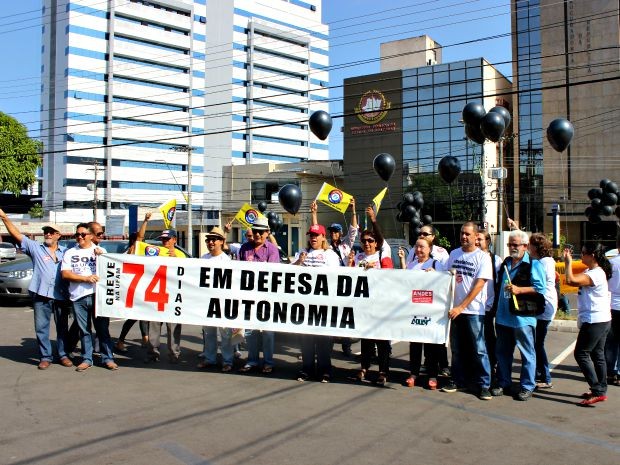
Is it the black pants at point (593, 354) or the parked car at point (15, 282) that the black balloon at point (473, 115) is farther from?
the parked car at point (15, 282)

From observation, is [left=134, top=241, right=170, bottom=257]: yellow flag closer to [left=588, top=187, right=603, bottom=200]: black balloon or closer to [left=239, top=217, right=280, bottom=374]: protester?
[left=239, top=217, right=280, bottom=374]: protester

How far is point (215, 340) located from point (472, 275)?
3444 mm

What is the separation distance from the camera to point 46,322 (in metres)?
7.43

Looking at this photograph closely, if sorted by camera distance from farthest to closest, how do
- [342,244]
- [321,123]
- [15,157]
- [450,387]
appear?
[15,157] → [321,123] → [342,244] → [450,387]

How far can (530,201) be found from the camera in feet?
163

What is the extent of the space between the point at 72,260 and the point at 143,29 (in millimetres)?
81621

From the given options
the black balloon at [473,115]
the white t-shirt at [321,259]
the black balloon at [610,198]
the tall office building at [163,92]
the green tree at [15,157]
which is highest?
the tall office building at [163,92]

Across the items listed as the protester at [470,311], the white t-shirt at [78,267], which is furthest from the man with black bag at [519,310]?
the white t-shirt at [78,267]

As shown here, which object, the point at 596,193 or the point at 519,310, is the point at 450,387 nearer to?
the point at 519,310

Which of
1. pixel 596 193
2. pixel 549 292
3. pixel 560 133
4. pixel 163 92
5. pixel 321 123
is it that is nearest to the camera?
pixel 549 292

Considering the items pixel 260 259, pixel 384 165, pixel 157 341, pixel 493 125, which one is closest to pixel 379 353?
pixel 260 259

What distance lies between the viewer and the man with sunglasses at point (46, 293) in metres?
7.33

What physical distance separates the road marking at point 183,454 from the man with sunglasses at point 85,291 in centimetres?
305

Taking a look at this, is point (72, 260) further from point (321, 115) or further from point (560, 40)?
point (560, 40)
